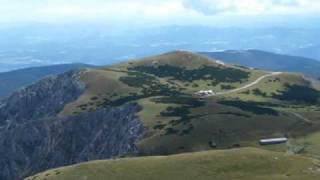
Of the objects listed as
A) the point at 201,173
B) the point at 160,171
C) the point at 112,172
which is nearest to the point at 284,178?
the point at 201,173

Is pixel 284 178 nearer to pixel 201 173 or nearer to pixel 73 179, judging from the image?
pixel 201 173

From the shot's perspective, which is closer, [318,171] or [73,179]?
[318,171]

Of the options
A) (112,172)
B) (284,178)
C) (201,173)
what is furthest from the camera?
(112,172)

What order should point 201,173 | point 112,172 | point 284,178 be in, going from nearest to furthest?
point 284,178 < point 201,173 < point 112,172

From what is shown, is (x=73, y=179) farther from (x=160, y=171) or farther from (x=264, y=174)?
(x=264, y=174)

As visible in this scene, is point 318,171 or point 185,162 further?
point 185,162

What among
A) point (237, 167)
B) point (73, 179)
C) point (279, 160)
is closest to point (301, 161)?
point (279, 160)
